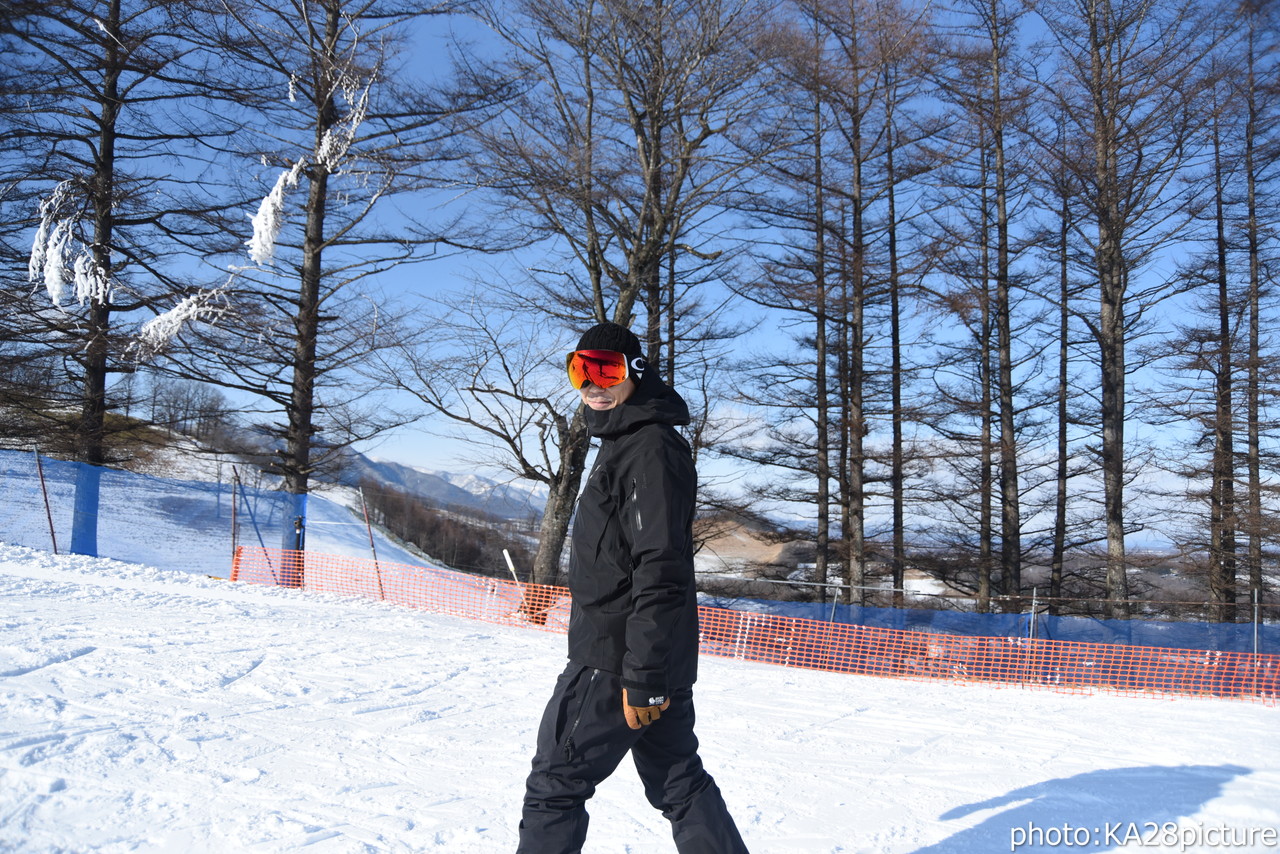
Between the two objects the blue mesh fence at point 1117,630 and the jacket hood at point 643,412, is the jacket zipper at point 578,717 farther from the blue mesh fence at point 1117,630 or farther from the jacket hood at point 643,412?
the blue mesh fence at point 1117,630

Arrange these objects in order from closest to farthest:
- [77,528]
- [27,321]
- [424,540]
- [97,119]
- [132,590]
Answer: [132,590]
[77,528]
[27,321]
[97,119]
[424,540]

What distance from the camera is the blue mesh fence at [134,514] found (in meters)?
11.5

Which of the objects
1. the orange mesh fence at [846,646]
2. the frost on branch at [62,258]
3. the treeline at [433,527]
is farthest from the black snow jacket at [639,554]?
the treeline at [433,527]

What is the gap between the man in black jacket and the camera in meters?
2.21

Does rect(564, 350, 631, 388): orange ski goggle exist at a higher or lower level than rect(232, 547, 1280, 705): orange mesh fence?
higher

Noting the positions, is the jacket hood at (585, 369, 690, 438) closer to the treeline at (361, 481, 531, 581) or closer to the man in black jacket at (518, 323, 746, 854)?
the man in black jacket at (518, 323, 746, 854)

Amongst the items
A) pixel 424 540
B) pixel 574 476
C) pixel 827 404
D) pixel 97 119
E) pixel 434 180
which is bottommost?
pixel 424 540

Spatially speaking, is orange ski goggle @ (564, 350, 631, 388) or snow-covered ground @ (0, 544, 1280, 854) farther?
snow-covered ground @ (0, 544, 1280, 854)

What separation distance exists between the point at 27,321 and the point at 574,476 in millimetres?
9631

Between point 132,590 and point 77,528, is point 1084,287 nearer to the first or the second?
point 132,590

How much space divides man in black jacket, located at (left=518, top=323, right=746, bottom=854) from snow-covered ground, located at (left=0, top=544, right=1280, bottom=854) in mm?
665

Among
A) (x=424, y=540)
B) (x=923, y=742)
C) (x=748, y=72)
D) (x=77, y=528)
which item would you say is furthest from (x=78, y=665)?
(x=424, y=540)

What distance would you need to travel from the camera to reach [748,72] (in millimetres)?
12094

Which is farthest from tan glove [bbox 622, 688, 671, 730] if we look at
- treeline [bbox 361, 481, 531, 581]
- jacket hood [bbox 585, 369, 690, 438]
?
treeline [bbox 361, 481, 531, 581]
